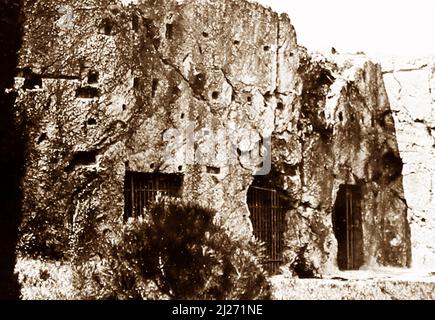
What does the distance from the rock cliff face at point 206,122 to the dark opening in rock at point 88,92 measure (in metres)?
0.02

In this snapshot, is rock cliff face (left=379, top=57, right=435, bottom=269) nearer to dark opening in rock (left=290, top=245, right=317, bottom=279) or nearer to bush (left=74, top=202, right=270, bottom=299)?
dark opening in rock (left=290, top=245, right=317, bottom=279)

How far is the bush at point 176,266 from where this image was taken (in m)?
7.12

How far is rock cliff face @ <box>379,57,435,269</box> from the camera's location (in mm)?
11391

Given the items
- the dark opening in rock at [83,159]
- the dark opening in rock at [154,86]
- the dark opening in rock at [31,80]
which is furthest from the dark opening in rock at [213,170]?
the dark opening in rock at [31,80]

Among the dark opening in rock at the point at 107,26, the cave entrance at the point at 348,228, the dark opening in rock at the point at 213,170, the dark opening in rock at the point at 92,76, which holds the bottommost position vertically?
the cave entrance at the point at 348,228

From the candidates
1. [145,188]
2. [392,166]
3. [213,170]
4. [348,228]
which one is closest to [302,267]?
[348,228]

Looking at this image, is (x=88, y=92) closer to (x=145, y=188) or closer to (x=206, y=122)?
(x=145, y=188)

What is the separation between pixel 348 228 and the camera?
440 inches

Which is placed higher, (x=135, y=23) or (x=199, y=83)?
(x=135, y=23)

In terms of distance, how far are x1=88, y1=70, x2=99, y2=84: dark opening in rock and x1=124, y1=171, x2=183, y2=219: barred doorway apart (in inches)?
48.4

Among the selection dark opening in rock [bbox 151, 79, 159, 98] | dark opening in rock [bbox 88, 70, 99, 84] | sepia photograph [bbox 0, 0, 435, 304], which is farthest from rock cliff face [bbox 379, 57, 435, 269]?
dark opening in rock [bbox 88, 70, 99, 84]

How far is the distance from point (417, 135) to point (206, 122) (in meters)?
4.19

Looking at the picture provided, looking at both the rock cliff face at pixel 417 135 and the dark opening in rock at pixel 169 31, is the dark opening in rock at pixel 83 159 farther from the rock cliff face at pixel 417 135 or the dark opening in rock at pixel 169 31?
the rock cliff face at pixel 417 135
